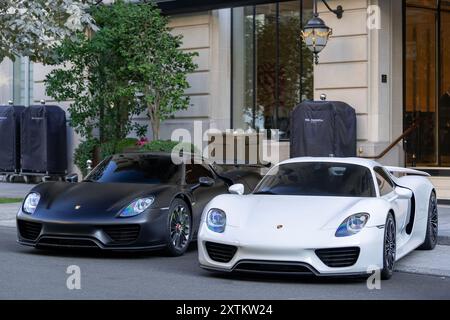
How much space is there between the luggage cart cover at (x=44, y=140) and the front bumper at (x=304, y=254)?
1569cm

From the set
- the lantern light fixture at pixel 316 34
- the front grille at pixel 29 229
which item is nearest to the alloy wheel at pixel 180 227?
the front grille at pixel 29 229

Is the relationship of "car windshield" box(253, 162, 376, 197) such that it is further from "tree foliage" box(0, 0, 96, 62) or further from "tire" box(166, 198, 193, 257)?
"tree foliage" box(0, 0, 96, 62)

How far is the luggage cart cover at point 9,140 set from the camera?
24250 mm

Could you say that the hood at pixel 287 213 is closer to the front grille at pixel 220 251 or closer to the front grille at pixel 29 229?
the front grille at pixel 220 251

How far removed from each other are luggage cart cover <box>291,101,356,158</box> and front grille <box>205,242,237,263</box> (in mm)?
9501

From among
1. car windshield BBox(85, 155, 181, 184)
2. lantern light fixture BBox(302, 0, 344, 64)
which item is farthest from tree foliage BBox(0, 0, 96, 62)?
car windshield BBox(85, 155, 181, 184)

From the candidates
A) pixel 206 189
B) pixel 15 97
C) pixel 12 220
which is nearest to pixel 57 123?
pixel 15 97

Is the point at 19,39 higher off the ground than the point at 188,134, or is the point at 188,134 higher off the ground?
the point at 19,39

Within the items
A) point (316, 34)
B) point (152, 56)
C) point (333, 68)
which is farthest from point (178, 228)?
point (152, 56)

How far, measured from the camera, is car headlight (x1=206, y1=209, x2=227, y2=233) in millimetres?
8898

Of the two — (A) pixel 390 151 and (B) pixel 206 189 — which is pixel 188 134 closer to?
(A) pixel 390 151
